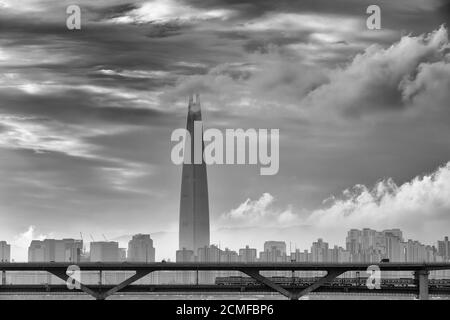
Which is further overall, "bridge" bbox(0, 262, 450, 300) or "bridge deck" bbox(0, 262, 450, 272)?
"bridge" bbox(0, 262, 450, 300)

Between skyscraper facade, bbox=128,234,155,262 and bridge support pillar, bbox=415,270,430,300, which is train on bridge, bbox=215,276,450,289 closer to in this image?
bridge support pillar, bbox=415,270,430,300

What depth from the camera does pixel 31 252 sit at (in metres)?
81.4

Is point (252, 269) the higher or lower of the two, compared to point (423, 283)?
higher

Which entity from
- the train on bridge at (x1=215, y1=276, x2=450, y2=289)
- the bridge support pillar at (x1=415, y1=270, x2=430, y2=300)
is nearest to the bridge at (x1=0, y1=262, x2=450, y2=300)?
the bridge support pillar at (x1=415, y1=270, x2=430, y2=300)

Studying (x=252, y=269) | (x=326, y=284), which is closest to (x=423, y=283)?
(x=252, y=269)

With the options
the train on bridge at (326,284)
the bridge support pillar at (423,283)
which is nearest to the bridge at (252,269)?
the bridge support pillar at (423,283)

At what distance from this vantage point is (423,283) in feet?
278

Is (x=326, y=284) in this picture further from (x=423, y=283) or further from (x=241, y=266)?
(x=241, y=266)

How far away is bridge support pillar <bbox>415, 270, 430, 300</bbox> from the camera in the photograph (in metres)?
82.6

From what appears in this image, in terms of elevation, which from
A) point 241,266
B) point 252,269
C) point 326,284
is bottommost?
point 326,284

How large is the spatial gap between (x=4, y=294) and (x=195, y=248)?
4045cm
